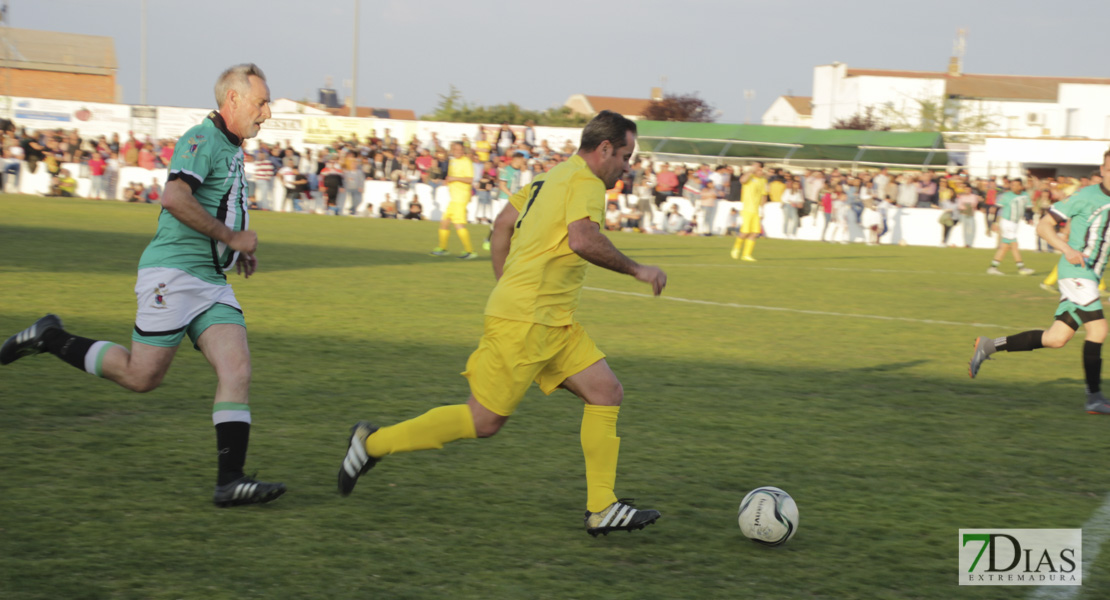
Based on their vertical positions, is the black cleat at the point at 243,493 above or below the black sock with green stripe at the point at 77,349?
below

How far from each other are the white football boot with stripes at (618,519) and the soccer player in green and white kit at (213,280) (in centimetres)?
146

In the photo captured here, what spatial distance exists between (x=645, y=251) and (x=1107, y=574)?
763 inches

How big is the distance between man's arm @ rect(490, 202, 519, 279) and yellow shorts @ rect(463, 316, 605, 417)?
16.7 inches

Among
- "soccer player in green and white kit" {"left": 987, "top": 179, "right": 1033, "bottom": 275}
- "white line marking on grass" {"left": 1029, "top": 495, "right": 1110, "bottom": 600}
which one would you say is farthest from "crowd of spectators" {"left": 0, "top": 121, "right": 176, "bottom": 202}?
"white line marking on grass" {"left": 1029, "top": 495, "right": 1110, "bottom": 600}

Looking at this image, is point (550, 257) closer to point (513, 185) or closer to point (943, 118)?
point (513, 185)

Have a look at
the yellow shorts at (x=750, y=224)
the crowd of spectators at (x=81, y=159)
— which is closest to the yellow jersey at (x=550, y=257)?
the yellow shorts at (x=750, y=224)

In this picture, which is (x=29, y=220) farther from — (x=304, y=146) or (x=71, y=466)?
(x=71, y=466)

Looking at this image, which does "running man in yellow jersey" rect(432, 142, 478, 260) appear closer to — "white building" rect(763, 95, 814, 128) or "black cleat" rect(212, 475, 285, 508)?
"black cleat" rect(212, 475, 285, 508)

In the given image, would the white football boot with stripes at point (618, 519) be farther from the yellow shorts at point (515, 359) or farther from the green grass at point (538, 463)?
the yellow shorts at point (515, 359)

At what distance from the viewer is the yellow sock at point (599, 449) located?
14.8 feet

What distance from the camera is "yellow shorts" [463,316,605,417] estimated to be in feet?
14.4

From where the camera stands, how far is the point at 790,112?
107688mm

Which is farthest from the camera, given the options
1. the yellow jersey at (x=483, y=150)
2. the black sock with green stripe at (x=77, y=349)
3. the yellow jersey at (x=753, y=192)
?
the yellow jersey at (x=483, y=150)

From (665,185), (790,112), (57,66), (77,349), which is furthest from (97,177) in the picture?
(790,112)
